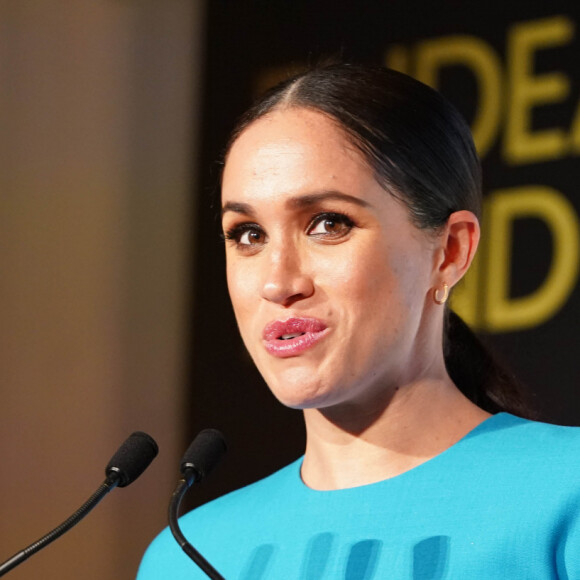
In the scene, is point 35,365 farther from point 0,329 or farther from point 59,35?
point 59,35

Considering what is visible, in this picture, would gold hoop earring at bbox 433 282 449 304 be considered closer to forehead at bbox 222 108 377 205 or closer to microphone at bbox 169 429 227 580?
forehead at bbox 222 108 377 205

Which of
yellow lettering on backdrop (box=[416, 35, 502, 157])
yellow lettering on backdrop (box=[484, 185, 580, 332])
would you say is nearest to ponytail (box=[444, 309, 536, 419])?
yellow lettering on backdrop (box=[484, 185, 580, 332])

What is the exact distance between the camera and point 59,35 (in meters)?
3.95

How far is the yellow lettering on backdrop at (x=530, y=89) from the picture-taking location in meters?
2.90

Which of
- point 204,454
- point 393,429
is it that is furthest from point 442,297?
point 204,454

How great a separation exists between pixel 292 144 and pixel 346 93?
14 cm

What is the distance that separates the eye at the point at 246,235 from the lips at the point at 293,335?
0.16m

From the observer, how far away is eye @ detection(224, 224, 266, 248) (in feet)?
5.90

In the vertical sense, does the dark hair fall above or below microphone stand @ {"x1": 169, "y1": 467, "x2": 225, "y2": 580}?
above

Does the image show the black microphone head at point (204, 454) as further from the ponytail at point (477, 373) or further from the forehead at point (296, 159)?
the ponytail at point (477, 373)

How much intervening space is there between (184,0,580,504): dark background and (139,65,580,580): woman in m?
0.88

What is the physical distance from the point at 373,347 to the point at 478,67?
1.60 meters

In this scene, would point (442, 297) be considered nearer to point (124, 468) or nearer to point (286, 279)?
point (286, 279)

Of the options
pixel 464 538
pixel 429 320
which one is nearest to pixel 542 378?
pixel 429 320
